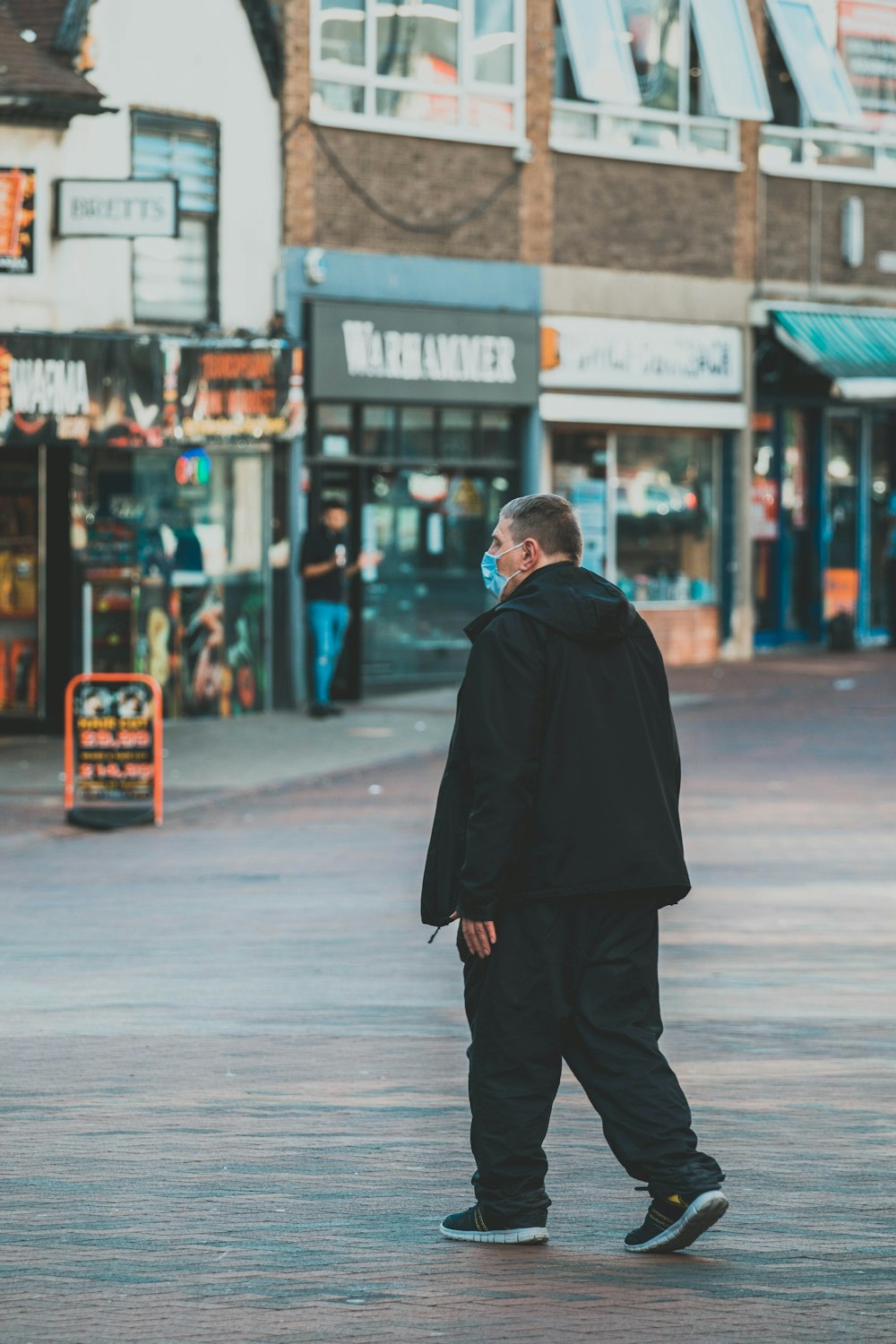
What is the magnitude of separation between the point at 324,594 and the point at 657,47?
9.13 metres

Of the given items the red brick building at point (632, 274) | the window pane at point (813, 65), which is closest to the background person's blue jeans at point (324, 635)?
the red brick building at point (632, 274)


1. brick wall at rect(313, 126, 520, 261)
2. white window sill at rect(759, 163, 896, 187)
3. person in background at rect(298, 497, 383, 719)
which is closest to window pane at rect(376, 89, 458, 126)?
brick wall at rect(313, 126, 520, 261)

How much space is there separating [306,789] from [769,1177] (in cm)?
1031

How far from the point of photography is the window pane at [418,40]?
2275 cm

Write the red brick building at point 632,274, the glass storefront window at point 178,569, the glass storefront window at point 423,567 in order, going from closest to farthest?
the glass storefront window at point 178,569, the red brick building at point 632,274, the glass storefront window at point 423,567

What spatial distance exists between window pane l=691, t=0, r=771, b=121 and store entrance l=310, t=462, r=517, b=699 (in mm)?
5120

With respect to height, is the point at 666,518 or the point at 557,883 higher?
the point at 666,518

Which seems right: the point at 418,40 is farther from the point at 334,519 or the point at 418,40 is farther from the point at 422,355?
the point at 334,519

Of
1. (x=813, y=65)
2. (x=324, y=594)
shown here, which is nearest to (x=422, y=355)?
(x=324, y=594)

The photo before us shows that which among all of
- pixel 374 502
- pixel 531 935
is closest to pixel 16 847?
pixel 531 935

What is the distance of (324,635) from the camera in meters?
20.4

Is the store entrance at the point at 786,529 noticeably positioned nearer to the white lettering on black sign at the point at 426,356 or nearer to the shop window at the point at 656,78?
the shop window at the point at 656,78

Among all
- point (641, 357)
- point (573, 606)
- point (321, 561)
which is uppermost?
point (641, 357)

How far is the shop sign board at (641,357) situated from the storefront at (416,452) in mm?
567
